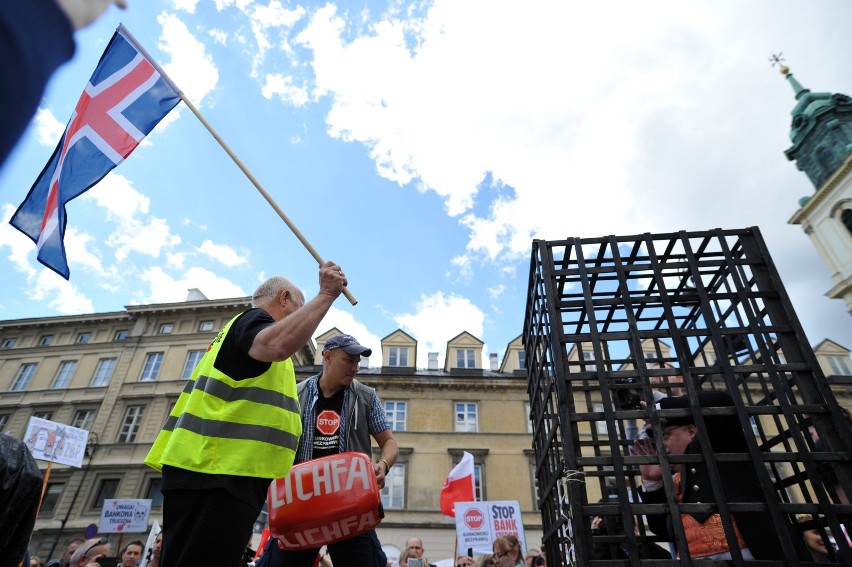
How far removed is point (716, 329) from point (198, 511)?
292 cm

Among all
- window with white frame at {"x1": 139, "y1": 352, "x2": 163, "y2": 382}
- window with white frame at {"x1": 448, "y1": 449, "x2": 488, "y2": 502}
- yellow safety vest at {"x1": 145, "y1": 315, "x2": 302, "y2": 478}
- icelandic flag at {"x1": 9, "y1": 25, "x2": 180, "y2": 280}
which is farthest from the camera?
window with white frame at {"x1": 139, "y1": 352, "x2": 163, "y2": 382}

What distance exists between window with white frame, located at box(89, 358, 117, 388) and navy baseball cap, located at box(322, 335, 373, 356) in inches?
1285

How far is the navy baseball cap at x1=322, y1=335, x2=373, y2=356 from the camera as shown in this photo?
3.59m

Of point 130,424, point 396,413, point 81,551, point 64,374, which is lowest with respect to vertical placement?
point 81,551

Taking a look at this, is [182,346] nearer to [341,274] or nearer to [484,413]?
[484,413]


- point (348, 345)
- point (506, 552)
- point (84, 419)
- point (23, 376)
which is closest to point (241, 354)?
point (348, 345)

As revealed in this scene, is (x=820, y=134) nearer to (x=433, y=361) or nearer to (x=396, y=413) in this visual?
(x=433, y=361)

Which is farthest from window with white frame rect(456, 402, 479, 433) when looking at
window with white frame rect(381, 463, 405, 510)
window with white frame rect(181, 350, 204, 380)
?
window with white frame rect(181, 350, 204, 380)

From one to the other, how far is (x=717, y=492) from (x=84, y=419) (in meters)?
35.0

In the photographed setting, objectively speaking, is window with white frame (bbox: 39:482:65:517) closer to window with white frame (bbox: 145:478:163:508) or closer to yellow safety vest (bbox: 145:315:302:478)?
window with white frame (bbox: 145:478:163:508)

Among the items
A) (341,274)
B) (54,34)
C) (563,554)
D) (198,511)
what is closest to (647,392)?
(563,554)

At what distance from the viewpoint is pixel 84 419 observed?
28219 mm

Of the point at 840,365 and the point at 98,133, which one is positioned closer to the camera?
the point at 98,133

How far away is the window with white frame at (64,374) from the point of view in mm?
30328
